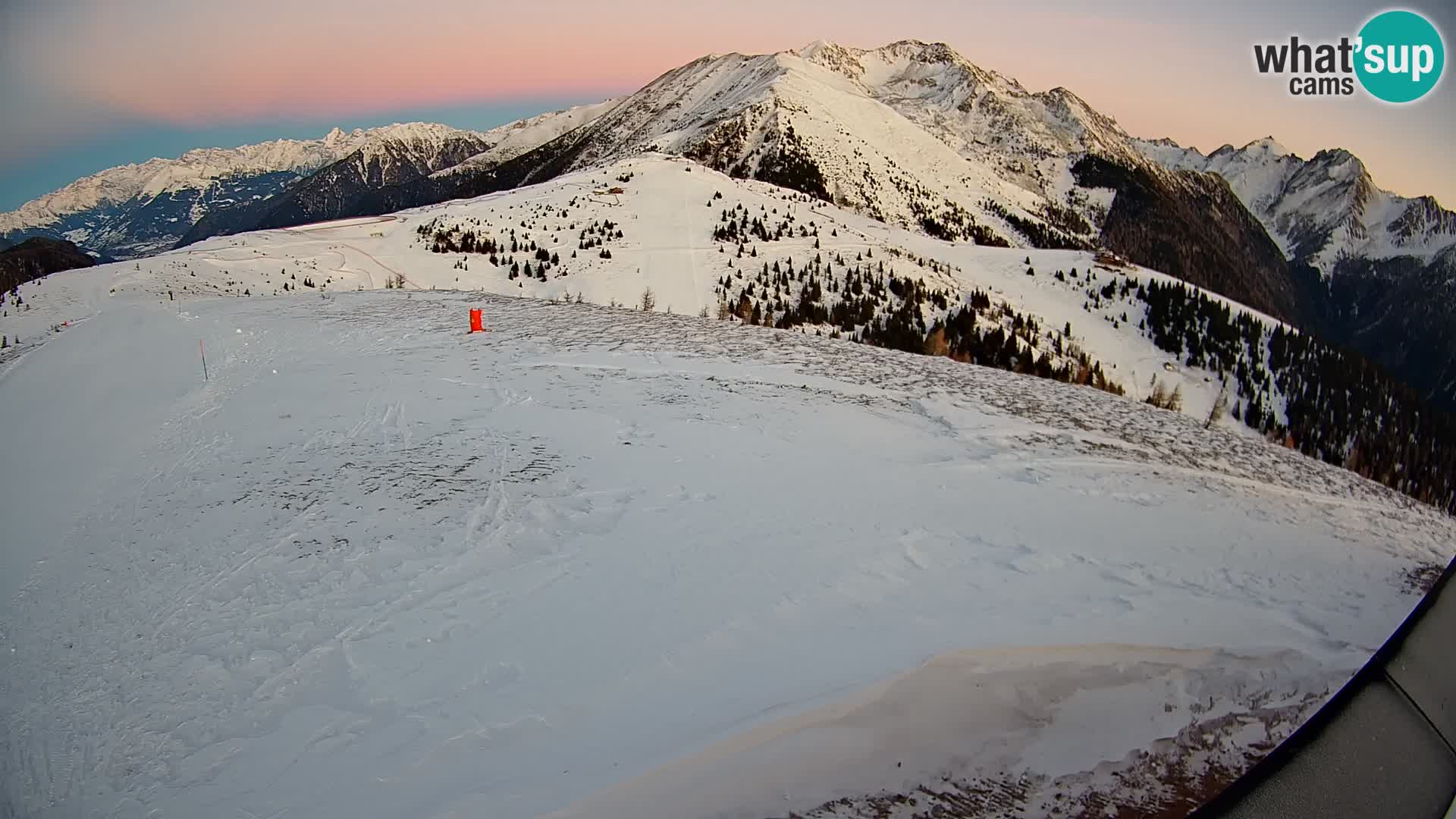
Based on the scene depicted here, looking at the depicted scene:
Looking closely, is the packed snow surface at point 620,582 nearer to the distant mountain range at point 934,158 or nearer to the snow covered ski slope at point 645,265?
the snow covered ski slope at point 645,265

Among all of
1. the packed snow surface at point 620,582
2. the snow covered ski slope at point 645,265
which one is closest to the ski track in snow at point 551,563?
the packed snow surface at point 620,582

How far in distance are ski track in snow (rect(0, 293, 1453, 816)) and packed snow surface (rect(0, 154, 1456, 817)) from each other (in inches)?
1.0

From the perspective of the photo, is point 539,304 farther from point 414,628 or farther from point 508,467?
point 414,628

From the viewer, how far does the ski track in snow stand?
3104 mm

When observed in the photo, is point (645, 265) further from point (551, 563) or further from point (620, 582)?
point (620, 582)

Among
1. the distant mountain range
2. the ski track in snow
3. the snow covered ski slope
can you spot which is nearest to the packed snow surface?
the ski track in snow

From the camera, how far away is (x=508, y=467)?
19.7 ft

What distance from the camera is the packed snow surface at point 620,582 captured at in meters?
3.02

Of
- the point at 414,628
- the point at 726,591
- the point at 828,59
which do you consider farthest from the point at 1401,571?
the point at 828,59

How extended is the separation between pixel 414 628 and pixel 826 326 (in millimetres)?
17466

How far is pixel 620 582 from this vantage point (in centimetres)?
434

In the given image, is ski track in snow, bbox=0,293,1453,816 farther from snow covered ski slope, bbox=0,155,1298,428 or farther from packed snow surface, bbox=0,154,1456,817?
snow covered ski slope, bbox=0,155,1298,428

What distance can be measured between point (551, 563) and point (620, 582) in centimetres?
57

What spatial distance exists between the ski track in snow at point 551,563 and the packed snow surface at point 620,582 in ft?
0.09
